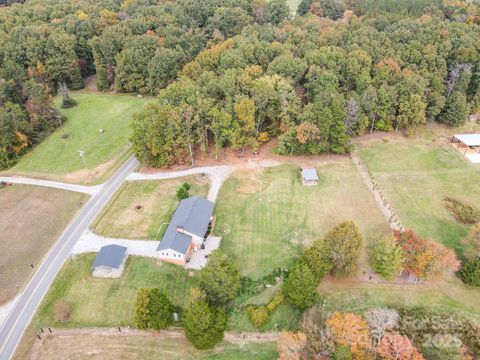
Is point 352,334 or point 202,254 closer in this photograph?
point 352,334

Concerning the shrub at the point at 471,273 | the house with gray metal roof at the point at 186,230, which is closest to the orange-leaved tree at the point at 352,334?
the shrub at the point at 471,273

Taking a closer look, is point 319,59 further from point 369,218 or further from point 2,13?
point 2,13

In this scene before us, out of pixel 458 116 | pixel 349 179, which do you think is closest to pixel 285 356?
pixel 349 179

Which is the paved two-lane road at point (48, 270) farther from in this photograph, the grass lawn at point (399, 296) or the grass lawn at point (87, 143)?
the grass lawn at point (399, 296)

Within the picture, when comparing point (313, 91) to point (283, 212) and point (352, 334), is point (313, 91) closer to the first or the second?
point (283, 212)

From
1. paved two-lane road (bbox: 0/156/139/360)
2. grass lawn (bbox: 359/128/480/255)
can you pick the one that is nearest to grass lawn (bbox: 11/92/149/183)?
paved two-lane road (bbox: 0/156/139/360)

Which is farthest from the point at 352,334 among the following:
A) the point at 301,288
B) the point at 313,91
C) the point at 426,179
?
the point at 313,91
